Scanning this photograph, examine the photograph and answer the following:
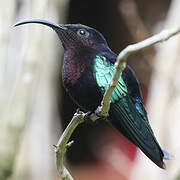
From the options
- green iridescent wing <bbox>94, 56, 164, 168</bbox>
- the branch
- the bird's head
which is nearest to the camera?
the branch

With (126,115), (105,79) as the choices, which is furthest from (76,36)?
(126,115)

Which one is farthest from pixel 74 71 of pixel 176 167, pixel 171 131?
pixel 171 131

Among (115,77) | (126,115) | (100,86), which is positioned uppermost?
(115,77)

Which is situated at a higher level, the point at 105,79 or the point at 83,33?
the point at 83,33

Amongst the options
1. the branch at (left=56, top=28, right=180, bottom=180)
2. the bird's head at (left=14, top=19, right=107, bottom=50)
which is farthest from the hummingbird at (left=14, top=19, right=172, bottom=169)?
the branch at (left=56, top=28, right=180, bottom=180)

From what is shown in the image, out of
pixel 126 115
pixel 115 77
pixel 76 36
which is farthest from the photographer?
pixel 76 36

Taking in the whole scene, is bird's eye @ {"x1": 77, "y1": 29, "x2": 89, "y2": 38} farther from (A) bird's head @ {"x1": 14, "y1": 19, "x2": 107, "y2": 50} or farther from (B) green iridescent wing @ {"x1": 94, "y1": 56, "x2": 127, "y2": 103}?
(B) green iridescent wing @ {"x1": 94, "y1": 56, "x2": 127, "y2": 103}

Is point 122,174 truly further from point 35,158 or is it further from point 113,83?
point 113,83

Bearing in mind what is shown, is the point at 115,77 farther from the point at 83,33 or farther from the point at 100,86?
the point at 83,33
